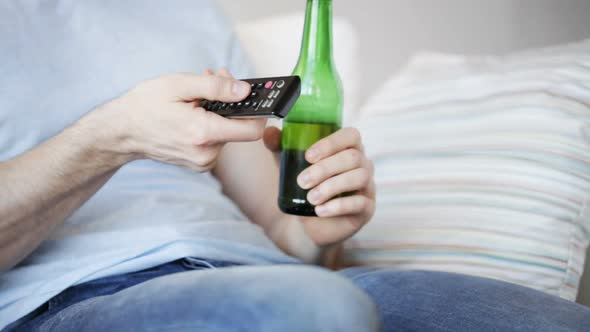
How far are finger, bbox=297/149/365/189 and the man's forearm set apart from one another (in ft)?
0.79

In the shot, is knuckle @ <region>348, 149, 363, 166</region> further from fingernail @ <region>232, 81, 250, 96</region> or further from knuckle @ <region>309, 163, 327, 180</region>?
fingernail @ <region>232, 81, 250, 96</region>

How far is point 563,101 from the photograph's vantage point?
947 millimetres

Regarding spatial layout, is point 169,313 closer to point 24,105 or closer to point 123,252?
point 123,252

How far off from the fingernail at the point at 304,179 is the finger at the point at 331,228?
139mm

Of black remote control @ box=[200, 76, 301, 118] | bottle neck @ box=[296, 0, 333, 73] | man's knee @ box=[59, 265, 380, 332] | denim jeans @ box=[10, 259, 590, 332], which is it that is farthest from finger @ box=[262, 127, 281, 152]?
man's knee @ box=[59, 265, 380, 332]

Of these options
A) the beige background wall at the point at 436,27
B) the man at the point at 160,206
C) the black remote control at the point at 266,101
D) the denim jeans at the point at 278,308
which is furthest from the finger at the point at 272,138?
the beige background wall at the point at 436,27

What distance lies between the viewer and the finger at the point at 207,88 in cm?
63

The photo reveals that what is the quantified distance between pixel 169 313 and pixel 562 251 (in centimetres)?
70

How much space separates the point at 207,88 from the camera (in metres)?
0.63

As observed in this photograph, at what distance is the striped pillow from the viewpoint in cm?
92

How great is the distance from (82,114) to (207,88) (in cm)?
34

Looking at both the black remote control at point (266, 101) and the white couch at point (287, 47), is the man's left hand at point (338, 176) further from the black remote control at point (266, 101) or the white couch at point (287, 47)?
the white couch at point (287, 47)

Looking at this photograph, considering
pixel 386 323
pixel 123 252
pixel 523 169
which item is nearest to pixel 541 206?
pixel 523 169

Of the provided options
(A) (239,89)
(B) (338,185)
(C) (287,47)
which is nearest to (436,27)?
(C) (287,47)
